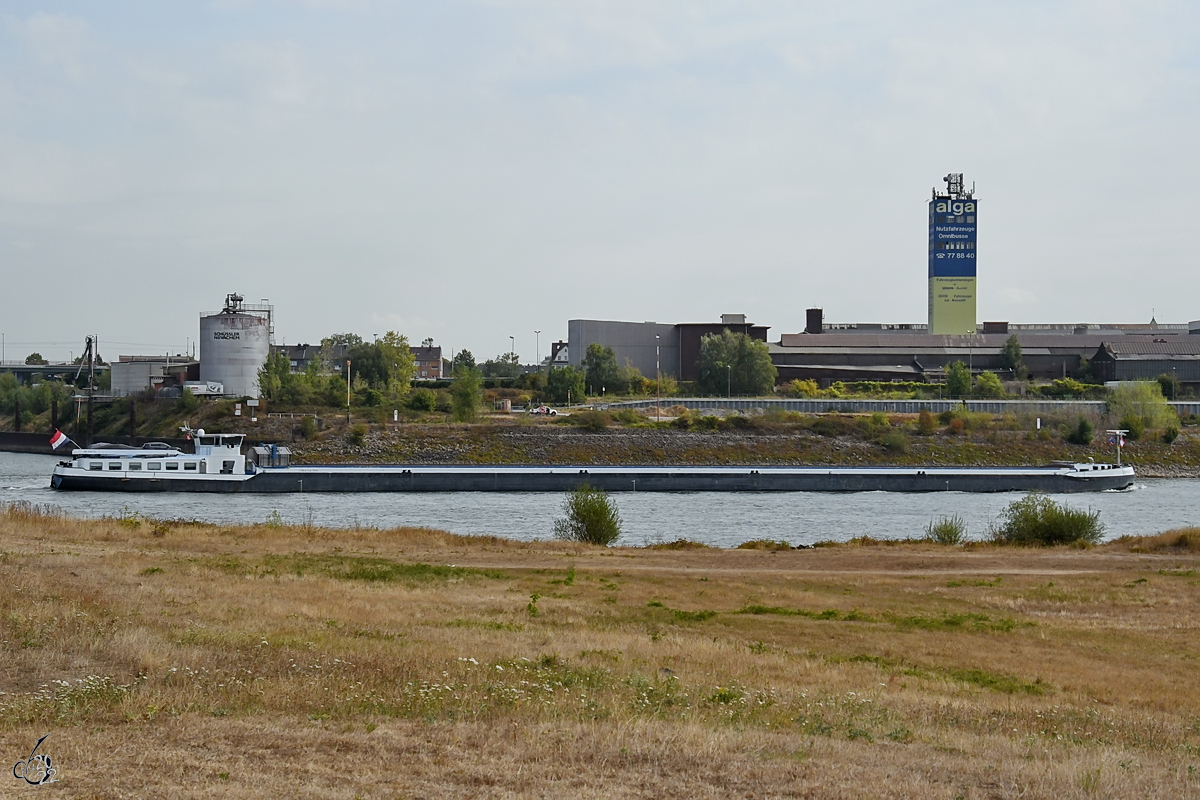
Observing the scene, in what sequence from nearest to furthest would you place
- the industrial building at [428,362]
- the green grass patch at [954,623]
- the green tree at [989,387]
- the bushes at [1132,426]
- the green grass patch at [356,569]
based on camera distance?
the green grass patch at [954,623], the green grass patch at [356,569], the bushes at [1132,426], the green tree at [989,387], the industrial building at [428,362]

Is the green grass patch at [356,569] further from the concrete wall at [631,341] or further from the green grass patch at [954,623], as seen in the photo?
the concrete wall at [631,341]

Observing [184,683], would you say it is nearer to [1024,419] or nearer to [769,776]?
[769,776]

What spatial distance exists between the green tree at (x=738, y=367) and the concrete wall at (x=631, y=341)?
13.0m

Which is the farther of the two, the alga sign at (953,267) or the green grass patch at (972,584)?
the alga sign at (953,267)

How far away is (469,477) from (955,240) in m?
94.8

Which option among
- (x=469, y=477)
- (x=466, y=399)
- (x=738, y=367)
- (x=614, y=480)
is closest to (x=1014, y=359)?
(x=738, y=367)

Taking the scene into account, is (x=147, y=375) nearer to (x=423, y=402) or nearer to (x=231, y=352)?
(x=231, y=352)

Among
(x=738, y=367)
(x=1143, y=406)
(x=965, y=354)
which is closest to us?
(x=1143, y=406)

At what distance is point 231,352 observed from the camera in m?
115

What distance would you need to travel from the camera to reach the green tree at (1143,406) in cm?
10394

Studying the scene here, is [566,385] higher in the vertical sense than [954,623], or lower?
higher

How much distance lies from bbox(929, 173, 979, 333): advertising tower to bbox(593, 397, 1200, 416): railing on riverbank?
33.3 metres

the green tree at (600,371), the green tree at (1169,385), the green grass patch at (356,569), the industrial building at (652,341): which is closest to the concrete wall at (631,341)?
the industrial building at (652,341)

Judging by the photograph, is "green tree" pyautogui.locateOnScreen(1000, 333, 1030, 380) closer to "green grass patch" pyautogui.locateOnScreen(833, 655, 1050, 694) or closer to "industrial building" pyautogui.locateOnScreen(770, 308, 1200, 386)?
"industrial building" pyautogui.locateOnScreen(770, 308, 1200, 386)
